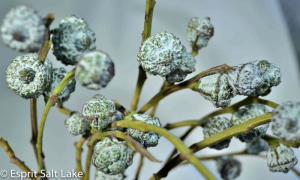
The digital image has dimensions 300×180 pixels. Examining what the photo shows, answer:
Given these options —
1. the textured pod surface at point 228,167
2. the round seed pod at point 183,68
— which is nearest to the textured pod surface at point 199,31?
the round seed pod at point 183,68

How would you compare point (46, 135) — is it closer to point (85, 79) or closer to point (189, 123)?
point (189, 123)

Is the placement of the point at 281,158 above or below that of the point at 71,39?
below

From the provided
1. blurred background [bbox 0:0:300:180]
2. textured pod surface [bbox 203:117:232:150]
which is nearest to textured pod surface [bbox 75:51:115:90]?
textured pod surface [bbox 203:117:232:150]

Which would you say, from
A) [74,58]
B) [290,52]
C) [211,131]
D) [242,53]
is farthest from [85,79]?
[290,52]

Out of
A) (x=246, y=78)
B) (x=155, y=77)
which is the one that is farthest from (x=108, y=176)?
(x=155, y=77)

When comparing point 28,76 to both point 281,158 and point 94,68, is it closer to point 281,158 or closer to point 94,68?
point 94,68

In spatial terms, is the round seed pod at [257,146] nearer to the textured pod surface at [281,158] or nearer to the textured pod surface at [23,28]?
the textured pod surface at [281,158]
